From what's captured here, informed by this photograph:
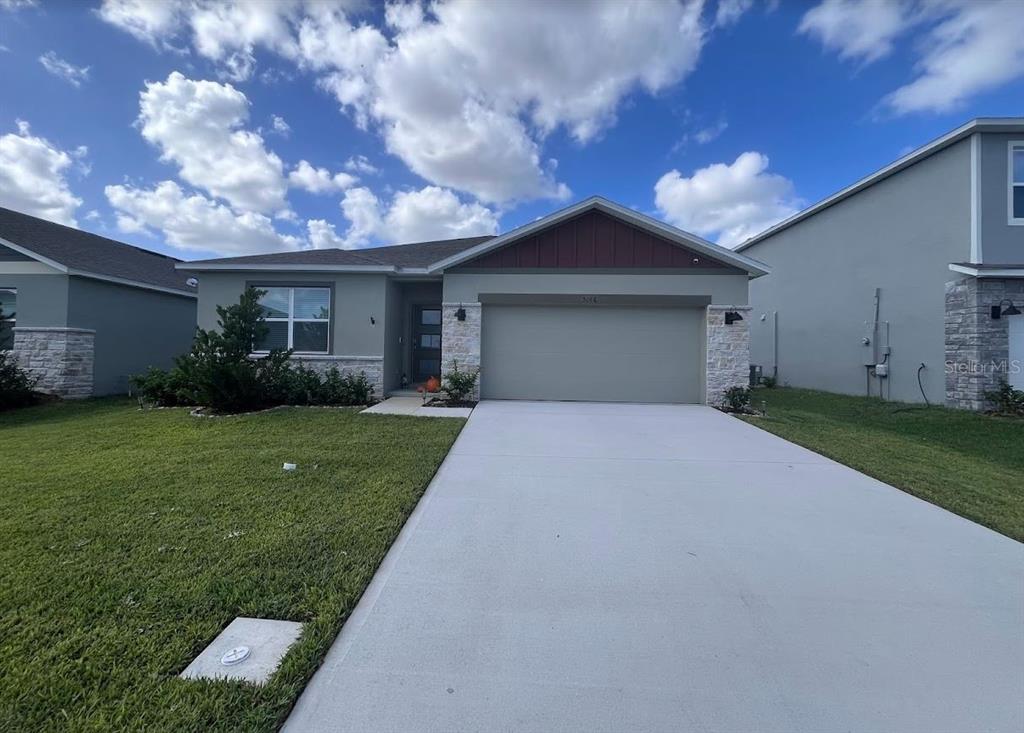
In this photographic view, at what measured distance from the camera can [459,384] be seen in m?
9.48

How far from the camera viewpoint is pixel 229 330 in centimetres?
845

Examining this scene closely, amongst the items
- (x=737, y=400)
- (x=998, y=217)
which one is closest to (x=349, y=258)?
(x=737, y=400)

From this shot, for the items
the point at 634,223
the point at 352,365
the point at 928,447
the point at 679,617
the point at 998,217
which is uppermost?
the point at 998,217

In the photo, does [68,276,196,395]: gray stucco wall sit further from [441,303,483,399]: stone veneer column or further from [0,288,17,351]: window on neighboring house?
[441,303,483,399]: stone veneer column

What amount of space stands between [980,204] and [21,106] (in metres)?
21.1

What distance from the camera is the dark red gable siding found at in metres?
9.84

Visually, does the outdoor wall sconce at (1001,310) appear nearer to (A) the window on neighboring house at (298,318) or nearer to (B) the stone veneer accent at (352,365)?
(B) the stone veneer accent at (352,365)

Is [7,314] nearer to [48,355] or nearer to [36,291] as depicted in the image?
[36,291]

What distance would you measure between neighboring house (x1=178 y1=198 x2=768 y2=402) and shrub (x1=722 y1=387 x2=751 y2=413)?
27 centimetres

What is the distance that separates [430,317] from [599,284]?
4863 millimetres

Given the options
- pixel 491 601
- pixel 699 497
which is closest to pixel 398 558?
pixel 491 601

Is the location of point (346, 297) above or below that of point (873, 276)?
below

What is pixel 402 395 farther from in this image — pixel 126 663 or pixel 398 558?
pixel 126 663

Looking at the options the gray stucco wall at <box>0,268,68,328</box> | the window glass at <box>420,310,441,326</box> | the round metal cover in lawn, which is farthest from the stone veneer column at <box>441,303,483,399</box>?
the gray stucco wall at <box>0,268,68,328</box>
